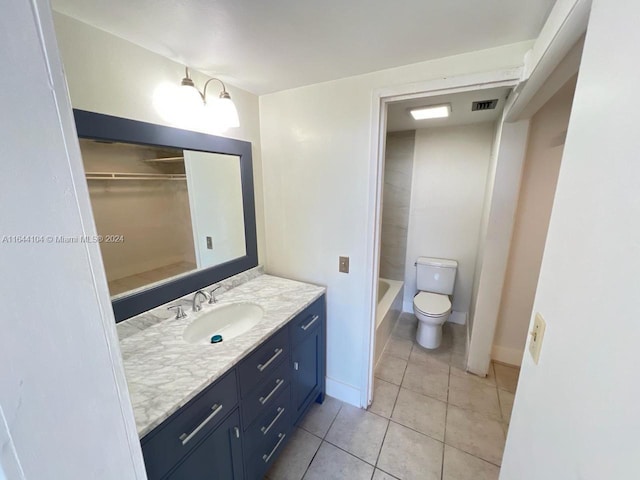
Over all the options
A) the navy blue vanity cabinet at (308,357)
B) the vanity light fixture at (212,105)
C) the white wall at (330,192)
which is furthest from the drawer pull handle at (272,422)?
the vanity light fixture at (212,105)

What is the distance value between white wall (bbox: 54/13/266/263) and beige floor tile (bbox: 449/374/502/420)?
2657 millimetres

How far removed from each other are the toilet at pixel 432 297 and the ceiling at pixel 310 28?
2.02 metres

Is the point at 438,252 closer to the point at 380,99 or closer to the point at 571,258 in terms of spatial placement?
the point at 380,99

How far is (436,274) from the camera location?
9.09ft

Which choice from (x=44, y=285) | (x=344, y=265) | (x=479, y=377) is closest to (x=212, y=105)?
(x=344, y=265)

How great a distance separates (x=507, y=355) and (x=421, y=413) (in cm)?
107

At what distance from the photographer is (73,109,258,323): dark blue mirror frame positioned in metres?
1.07

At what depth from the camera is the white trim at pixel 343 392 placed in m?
1.88

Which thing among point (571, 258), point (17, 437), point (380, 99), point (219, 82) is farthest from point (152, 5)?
point (571, 258)

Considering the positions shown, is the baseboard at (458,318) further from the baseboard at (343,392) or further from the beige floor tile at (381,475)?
the beige floor tile at (381,475)

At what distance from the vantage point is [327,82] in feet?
5.13

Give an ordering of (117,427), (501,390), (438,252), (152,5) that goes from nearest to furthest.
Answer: (117,427) < (152,5) < (501,390) < (438,252)

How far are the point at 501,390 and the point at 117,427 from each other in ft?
8.28

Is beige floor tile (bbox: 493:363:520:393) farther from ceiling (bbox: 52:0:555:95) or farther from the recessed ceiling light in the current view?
ceiling (bbox: 52:0:555:95)
